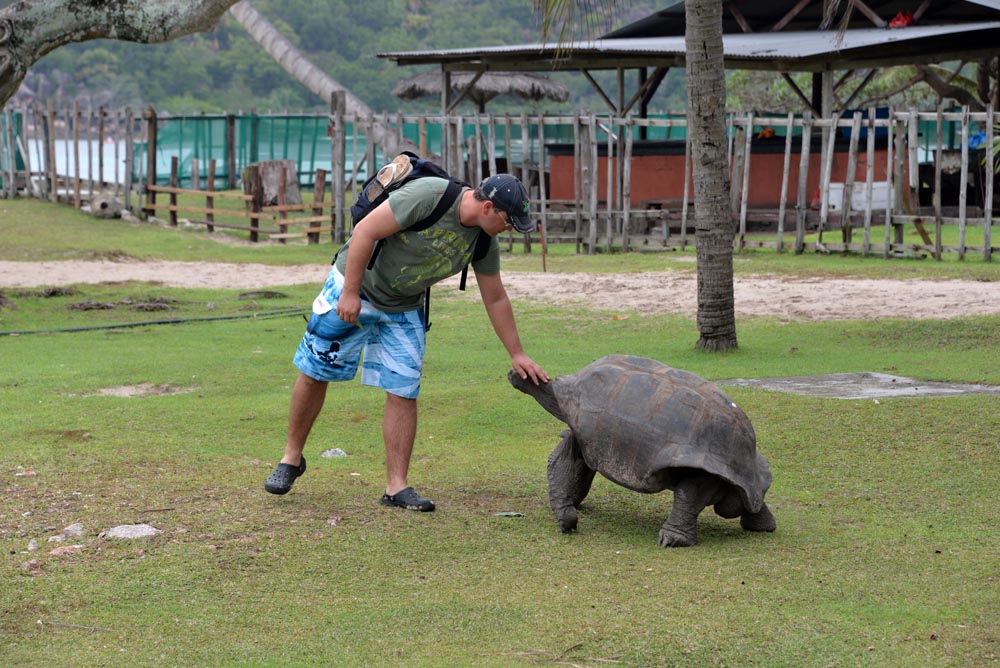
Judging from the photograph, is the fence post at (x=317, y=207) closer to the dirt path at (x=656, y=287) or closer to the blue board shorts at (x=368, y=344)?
the dirt path at (x=656, y=287)

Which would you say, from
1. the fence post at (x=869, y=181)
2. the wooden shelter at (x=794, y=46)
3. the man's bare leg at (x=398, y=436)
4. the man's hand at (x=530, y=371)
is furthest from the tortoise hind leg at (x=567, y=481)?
the wooden shelter at (x=794, y=46)

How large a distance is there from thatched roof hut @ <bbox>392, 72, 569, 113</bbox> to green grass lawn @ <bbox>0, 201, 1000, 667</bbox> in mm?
23356

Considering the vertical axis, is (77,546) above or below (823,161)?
below

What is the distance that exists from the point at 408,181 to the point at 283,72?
59009mm

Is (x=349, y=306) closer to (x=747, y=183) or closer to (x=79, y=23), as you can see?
(x=79, y=23)

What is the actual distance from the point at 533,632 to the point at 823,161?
1546 centimetres

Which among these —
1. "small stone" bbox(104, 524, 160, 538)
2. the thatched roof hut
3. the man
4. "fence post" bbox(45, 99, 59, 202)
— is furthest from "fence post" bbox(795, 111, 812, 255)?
"fence post" bbox(45, 99, 59, 202)

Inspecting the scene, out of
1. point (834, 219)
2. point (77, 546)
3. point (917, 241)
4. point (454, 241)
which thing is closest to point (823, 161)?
point (834, 219)

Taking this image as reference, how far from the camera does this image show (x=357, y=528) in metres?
5.56

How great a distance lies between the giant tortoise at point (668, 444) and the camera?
17.3 feet

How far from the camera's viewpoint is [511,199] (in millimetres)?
5422

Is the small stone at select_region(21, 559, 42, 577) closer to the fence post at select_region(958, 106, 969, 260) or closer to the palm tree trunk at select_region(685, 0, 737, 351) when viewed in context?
the palm tree trunk at select_region(685, 0, 737, 351)

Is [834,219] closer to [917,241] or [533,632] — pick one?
[917,241]

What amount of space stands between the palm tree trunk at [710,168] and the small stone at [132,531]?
554 centimetres
